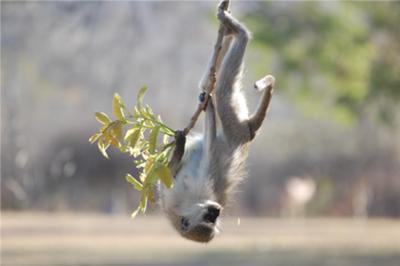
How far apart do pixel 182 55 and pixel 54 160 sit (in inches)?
329

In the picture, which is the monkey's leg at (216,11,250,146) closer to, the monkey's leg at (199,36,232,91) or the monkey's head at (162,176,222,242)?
the monkey's leg at (199,36,232,91)

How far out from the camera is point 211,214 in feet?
28.5

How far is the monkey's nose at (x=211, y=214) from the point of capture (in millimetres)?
8646

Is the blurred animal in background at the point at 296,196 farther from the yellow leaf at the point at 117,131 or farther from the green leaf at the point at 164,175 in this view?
the green leaf at the point at 164,175

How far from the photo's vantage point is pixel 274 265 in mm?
26109

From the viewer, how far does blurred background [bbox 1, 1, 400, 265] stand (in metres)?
28.1

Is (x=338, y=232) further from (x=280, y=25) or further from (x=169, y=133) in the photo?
(x=169, y=133)

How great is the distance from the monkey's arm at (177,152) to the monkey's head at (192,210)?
0.18m

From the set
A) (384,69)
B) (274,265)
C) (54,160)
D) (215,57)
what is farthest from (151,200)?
(54,160)

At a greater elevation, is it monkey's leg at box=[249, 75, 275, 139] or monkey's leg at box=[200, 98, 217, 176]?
monkey's leg at box=[249, 75, 275, 139]

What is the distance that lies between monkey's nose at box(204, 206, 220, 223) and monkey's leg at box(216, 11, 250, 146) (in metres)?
0.91

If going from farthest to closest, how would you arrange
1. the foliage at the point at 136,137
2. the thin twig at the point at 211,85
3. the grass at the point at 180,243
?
the grass at the point at 180,243, the thin twig at the point at 211,85, the foliage at the point at 136,137

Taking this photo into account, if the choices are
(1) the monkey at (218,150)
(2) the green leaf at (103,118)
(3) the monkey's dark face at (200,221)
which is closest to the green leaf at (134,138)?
(2) the green leaf at (103,118)

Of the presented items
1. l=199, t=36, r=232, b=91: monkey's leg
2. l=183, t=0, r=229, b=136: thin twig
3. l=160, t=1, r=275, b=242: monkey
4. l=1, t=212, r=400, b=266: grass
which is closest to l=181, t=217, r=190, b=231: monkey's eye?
l=160, t=1, r=275, b=242: monkey
